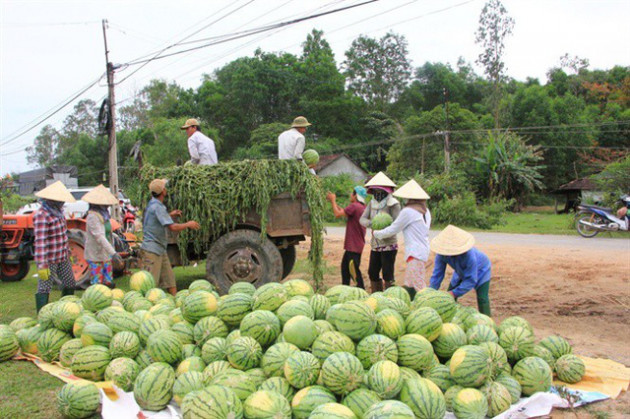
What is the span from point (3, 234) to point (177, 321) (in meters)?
7.65

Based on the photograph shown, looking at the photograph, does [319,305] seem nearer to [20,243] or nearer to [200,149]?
[200,149]

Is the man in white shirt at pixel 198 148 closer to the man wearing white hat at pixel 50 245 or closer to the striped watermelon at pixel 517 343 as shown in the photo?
the man wearing white hat at pixel 50 245

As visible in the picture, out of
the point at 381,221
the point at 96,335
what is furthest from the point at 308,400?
the point at 381,221

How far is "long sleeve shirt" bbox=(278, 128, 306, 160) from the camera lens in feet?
25.2

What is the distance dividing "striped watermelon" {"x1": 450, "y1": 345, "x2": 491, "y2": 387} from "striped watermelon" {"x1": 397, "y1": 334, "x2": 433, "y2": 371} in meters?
0.19

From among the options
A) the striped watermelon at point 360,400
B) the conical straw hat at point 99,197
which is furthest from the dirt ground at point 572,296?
the conical straw hat at point 99,197

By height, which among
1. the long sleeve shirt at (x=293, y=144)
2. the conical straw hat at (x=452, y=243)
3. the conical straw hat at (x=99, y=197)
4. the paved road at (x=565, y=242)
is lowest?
the paved road at (x=565, y=242)

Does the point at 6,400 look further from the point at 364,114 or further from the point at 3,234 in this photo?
the point at 364,114

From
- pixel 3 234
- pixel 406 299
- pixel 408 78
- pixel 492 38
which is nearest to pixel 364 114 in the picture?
pixel 408 78

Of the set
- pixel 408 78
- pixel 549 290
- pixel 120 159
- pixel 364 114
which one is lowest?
pixel 549 290

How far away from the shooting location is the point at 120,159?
45781 mm

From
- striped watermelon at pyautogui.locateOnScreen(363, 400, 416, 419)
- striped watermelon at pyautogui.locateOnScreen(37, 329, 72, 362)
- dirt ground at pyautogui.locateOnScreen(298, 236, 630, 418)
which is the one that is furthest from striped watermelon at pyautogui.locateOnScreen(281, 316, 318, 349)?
striped watermelon at pyautogui.locateOnScreen(37, 329, 72, 362)

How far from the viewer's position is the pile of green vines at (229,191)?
723 cm

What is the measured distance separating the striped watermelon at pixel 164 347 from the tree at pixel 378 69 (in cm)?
4833
